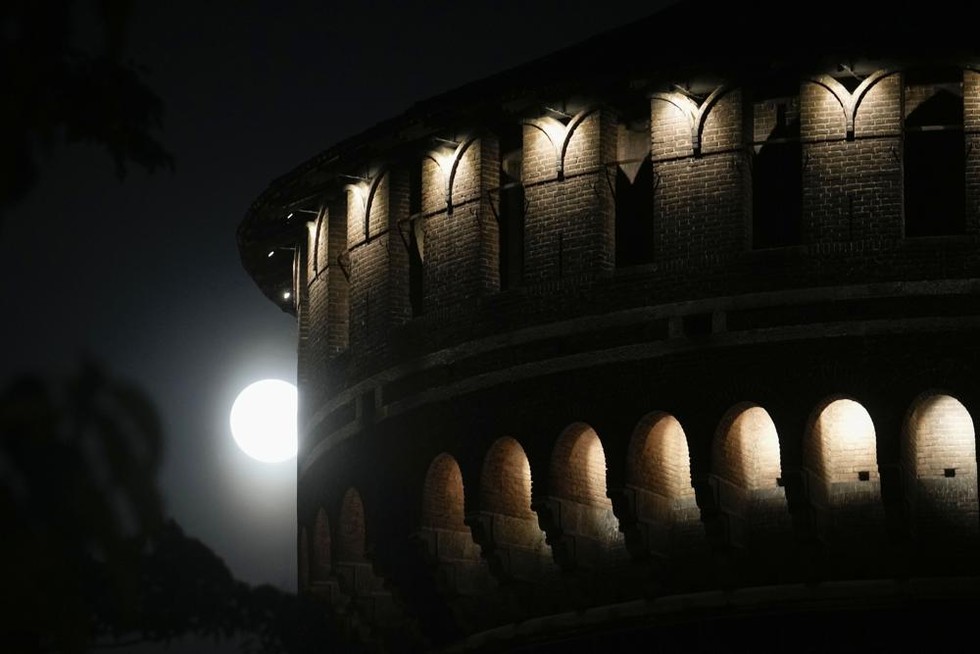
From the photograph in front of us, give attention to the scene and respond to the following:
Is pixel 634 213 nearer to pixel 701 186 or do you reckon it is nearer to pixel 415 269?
pixel 701 186

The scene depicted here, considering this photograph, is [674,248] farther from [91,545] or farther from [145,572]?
[91,545]

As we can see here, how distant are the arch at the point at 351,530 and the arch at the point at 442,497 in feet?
5.33

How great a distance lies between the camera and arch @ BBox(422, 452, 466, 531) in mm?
29375

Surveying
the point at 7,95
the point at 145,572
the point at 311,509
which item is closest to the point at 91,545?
the point at 7,95

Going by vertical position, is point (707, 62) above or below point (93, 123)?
above

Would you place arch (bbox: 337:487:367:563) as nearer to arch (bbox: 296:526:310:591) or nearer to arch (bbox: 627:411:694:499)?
arch (bbox: 296:526:310:591)

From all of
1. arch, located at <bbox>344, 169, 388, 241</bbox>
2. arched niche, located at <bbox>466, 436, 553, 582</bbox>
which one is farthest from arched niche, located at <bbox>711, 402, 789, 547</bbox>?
arch, located at <bbox>344, 169, 388, 241</bbox>

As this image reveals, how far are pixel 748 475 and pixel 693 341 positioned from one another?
146 cm

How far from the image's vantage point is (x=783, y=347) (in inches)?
1069

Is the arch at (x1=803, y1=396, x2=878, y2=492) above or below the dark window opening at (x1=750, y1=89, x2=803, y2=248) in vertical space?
below

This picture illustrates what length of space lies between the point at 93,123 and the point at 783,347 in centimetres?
1669

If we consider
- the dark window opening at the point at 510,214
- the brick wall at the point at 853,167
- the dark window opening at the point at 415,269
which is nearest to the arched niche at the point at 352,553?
the dark window opening at the point at 415,269

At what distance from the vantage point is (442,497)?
29.4 metres

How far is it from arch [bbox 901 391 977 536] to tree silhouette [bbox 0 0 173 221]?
52.4ft
